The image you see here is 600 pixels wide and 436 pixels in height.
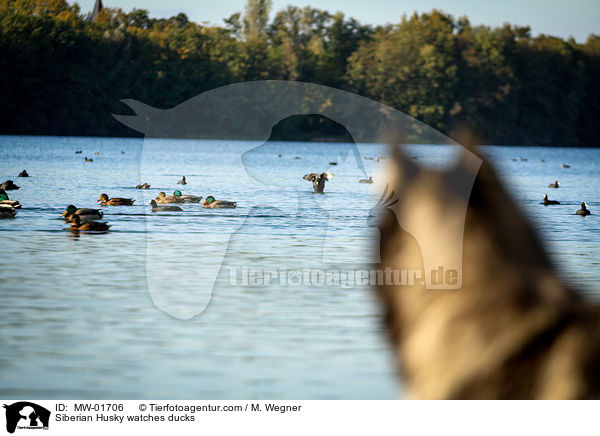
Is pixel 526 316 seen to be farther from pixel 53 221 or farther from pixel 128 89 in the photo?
pixel 128 89

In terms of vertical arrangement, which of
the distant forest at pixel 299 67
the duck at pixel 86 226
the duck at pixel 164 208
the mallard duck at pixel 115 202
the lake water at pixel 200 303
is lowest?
the lake water at pixel 200 303

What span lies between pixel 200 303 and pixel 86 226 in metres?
6.88

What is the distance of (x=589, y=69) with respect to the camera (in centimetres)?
7469

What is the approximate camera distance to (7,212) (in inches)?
639

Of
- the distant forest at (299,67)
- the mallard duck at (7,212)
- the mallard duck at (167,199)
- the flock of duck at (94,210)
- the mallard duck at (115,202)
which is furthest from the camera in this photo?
the distant forest at (299,67)

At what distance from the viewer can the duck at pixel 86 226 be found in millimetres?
14297

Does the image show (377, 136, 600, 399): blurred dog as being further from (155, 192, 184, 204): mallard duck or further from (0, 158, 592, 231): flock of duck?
(155, 192, 184, 204): mallard duck

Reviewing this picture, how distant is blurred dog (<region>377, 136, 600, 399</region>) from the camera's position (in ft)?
3.71

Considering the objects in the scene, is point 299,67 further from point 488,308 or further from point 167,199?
point 488,308

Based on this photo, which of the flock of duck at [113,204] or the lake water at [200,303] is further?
the flock of duck at [113,204]

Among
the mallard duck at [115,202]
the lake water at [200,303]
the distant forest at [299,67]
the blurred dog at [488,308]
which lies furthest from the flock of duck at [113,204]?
the distant forest at [299,67]
